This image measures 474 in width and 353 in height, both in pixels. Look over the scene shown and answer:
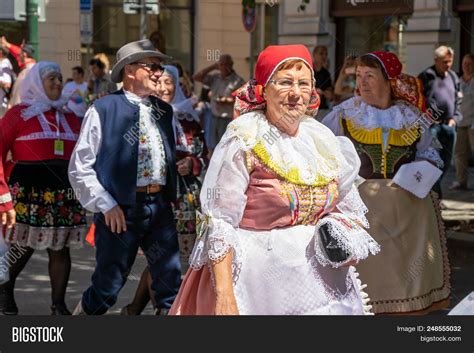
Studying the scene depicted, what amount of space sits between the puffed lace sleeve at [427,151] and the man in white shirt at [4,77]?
517 cm

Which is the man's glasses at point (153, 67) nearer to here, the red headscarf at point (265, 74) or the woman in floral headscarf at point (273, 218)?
the red headscarf at point (265, 74)

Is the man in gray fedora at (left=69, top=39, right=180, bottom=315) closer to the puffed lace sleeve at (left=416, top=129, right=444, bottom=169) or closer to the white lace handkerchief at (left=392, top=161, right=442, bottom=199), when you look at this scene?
the white lace handkerchief at (left=392, top=161, right=442, bottom=199)

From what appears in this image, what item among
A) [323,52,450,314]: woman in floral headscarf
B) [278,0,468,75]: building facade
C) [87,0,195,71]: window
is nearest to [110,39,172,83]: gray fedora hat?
[323,52,450,314]: woman in floral headscarf

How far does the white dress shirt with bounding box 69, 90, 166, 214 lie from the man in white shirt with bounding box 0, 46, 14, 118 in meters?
4.79

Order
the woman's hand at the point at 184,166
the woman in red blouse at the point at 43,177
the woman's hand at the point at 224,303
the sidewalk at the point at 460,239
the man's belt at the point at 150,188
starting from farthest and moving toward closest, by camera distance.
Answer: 1. the sidewalk at the point at 460,239
2. the woman's hand at the point at 184,166
3. the woman in red blouse at the point at 43,177
4. the man's belt at the point at 150,188
5. the woman's hand at the point at 224,303

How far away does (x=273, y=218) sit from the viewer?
489 cm

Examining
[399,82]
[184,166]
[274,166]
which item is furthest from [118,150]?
[274,166]

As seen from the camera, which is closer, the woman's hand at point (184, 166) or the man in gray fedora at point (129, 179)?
the man in gray fedora at point (129, 179)

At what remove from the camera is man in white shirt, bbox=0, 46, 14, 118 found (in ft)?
38.8

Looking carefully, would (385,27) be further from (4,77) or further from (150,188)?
(150,188)

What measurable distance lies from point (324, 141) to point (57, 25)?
20.5 metres

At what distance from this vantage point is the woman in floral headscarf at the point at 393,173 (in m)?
7.29

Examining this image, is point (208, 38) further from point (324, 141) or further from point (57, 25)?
point (324, 141)

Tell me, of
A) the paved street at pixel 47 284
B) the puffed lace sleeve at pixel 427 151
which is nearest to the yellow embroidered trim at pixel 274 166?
the puffed lace sleeve at pixel 427 151
